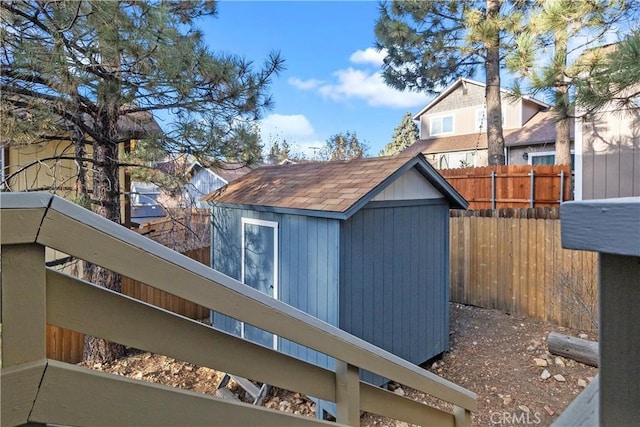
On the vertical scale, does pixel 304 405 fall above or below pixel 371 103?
below

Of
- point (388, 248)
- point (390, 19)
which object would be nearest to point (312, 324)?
point (388, 248)

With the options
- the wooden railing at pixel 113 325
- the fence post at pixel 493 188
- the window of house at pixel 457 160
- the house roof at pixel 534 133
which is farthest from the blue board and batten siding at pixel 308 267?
the window of house at pixel 457 160

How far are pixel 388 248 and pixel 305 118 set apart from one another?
23.2 metres

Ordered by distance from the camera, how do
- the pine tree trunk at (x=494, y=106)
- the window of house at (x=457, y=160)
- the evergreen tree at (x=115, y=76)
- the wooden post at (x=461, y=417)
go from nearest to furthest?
the wooden post at (x=461, y=417) → the evergreen tree at (x=115, y=76) → the pine tree trunk at (x=494, y=106) → the window of house at (x=457, y=160)

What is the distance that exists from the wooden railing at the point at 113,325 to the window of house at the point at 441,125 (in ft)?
65.1

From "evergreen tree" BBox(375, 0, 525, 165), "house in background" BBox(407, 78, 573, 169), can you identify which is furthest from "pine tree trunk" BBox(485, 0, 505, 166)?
"house in background" BBox(407, 78, 573, 169)

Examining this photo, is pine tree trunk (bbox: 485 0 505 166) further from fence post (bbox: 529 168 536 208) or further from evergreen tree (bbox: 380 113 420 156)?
evergreen tree (bbox: 380 113 420 156)

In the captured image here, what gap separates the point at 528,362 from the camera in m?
5.00

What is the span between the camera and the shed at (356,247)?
4258 mm

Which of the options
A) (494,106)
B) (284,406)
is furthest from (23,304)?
(494,106)

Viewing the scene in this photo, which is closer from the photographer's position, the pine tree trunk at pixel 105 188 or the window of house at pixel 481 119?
the pine tree trunk at pixel 105 188

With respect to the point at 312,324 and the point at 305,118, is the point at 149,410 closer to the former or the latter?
the point at 312,324

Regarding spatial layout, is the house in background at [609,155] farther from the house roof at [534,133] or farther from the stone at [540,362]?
the house roof at [534,133]

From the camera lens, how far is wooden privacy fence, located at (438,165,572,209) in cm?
1116
